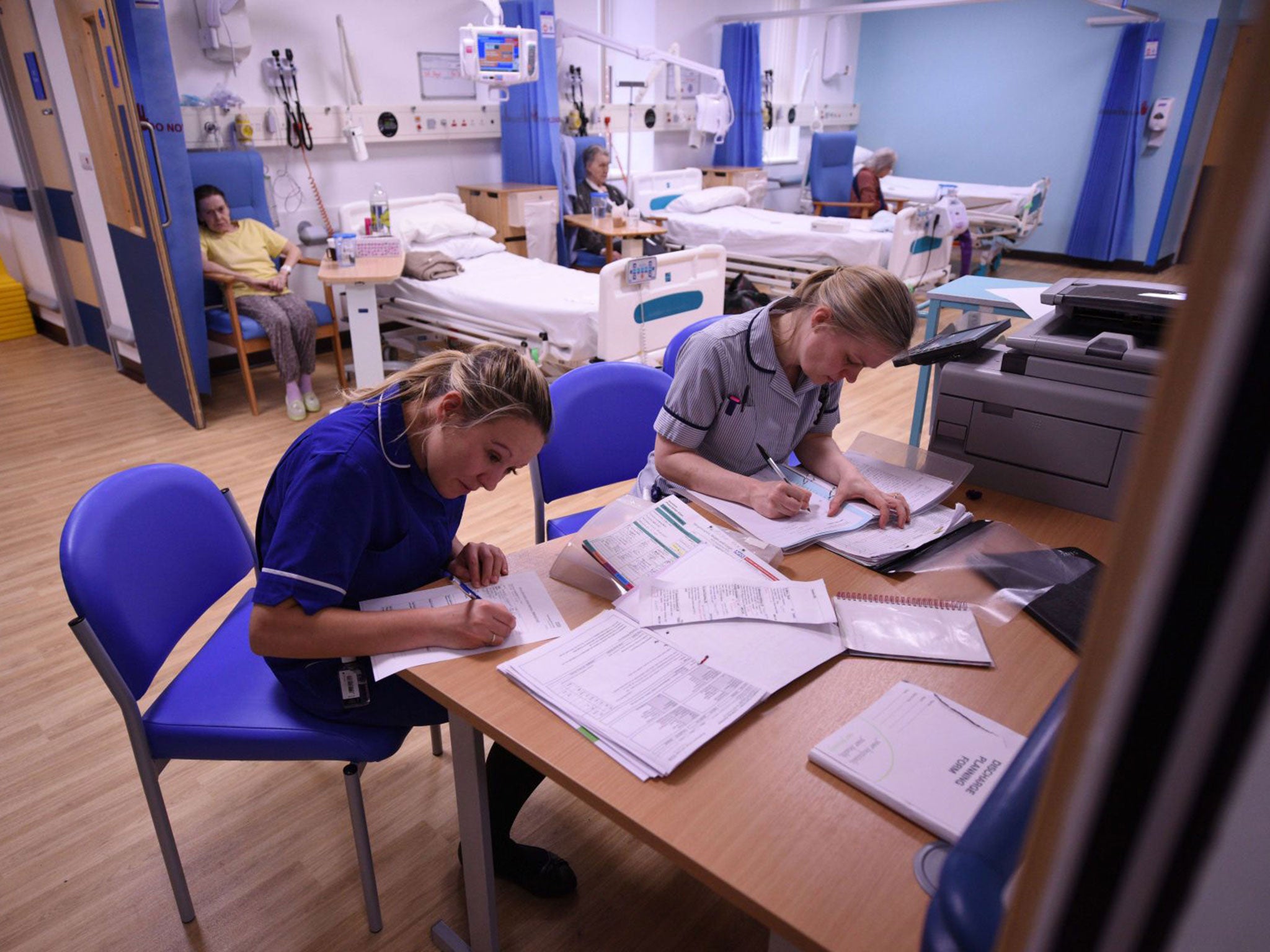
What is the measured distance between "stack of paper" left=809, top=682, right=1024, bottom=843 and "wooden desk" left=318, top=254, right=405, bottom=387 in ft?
11.1

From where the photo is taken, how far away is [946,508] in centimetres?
169

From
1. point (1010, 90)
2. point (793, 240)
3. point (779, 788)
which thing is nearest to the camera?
point (779, 788)

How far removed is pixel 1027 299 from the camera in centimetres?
266

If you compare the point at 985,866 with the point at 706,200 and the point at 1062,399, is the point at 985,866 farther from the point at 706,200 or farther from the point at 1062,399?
the point at 706,200

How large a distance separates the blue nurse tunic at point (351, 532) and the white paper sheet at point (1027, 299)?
187cm

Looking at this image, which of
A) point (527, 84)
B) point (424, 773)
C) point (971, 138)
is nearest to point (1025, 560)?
point (424, 773)

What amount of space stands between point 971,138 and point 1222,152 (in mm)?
9715

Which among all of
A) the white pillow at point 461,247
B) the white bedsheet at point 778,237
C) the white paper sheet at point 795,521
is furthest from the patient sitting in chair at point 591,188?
the white paper sheet at point 795,521

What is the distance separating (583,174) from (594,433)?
14.6ft

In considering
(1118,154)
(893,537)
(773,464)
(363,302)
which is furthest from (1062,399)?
(1118,154)

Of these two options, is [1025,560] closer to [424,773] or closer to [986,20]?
[424,773]

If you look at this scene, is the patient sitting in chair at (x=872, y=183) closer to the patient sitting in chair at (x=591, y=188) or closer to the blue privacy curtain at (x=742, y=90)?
the blue privacy curtain at (x=742, y=90)

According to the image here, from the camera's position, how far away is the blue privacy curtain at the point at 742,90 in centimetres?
724

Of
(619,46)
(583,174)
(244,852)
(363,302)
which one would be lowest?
(244,852)
